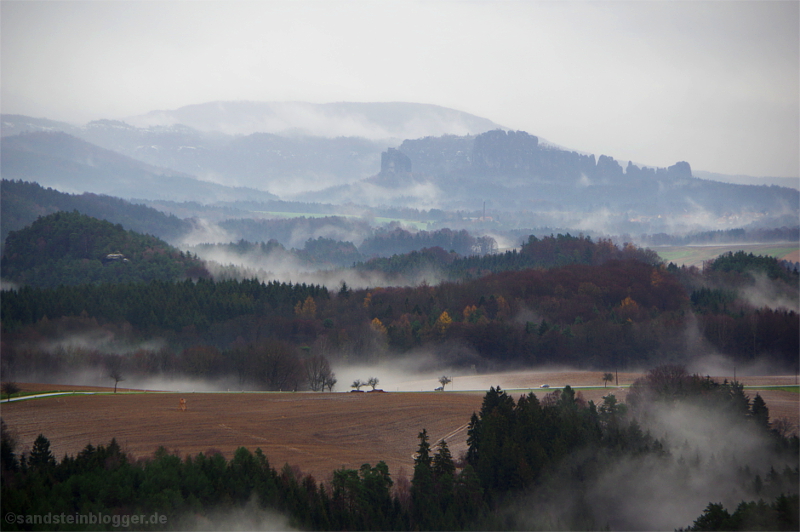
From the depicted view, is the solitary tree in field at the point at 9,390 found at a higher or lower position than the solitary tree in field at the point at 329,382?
higher

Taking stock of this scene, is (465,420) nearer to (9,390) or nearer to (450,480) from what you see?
(450,480)

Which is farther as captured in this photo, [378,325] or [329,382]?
[378,325]

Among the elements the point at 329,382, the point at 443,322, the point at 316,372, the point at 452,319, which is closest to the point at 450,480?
the point at 329,382

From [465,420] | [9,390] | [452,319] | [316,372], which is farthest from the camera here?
[452,319]

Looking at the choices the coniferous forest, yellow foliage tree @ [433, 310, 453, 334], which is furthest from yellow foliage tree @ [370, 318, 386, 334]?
yellow foliage tree @ [433, 310, 453, 334]

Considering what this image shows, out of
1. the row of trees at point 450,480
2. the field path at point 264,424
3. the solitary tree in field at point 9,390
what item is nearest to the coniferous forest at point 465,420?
the row of trees at point 450,480

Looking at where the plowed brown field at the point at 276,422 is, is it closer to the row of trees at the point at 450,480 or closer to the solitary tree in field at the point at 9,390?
the solitary tree in field at the point at 9,390

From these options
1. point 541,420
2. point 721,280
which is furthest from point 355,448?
point 721,280

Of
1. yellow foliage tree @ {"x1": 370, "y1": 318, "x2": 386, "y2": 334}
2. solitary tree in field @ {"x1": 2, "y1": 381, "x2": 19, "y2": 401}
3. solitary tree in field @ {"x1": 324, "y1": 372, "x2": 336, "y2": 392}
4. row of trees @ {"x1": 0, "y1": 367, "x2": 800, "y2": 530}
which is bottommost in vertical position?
row of trees @ {"x1": 0, "y1": 367, "x2": 800, "y2": 530}

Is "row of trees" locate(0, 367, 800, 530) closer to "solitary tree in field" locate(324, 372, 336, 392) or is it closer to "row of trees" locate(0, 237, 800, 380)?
"solitary tree in field" locate(324, 372, 336, 392)
